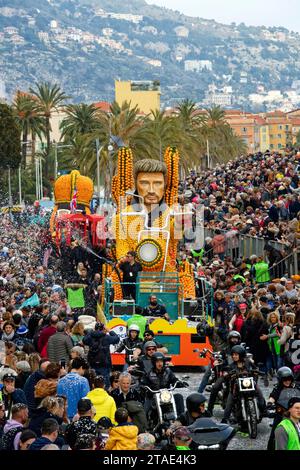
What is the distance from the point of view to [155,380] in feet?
57.5

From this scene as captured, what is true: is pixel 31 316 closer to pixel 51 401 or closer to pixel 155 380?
pixel 155 380

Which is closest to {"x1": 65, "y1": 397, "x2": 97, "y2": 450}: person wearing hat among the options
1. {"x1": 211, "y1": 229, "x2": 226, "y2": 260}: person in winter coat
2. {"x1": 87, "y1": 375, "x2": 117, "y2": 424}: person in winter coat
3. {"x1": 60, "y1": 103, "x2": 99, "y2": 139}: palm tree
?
{"x1": 87, "y1": 375, "x2": 117, "y2": 424}: person in winter coat

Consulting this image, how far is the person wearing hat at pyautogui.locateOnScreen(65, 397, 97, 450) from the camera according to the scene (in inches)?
517

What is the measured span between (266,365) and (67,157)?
73.3m

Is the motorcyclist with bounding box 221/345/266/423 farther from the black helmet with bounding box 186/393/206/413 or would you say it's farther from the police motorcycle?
the black helmet with bounding box 186/393/206/413

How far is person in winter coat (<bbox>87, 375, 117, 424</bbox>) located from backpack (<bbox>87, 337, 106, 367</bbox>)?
4.35 m

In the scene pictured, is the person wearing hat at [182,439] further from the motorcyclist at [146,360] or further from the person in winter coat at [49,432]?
the motorcyclist at [146,360]

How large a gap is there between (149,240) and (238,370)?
34.2 feet

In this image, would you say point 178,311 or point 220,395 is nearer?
point 220,395

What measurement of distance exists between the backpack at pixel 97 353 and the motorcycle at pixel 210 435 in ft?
22.6

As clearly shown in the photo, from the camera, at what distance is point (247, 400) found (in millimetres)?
18359

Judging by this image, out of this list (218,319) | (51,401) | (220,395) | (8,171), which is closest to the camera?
(51,401)

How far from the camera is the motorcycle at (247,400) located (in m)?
18.2

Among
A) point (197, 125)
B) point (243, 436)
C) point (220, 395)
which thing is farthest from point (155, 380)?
point (197, 125)
